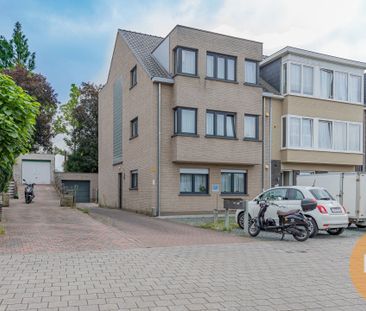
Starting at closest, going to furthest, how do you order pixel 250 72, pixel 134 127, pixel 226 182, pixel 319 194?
pixel 319 194 < pixel 226 182 < pixel 250 72 < pixel 134 127

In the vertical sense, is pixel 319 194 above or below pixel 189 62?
below

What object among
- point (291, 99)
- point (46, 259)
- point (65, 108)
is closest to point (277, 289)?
point (46, 259)

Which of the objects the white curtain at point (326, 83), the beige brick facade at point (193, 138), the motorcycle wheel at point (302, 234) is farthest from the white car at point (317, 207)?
the white curtain at point (326, 83)

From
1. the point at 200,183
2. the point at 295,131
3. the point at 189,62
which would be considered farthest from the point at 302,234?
the point at 295,131

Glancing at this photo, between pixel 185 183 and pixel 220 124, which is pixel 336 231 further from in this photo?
pixel 220 124

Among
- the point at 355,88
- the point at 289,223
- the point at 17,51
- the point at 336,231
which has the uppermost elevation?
the point at 17,51

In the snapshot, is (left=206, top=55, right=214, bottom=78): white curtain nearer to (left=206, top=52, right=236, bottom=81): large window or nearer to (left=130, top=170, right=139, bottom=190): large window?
(left=206, top=52, right=236, bottom=81): large window

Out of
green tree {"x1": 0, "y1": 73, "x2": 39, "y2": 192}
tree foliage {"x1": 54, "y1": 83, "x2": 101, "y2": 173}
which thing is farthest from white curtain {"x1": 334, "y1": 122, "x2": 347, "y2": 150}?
tree foliage {"x1": 54, "y1": 83, "x2": 101, "y2": 173}

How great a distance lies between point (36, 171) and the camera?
140 ft

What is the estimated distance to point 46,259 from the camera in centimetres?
823

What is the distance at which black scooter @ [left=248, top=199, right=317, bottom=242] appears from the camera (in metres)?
11.6

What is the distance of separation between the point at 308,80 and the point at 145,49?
9.40m

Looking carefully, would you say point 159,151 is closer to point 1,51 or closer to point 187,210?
point 187,210

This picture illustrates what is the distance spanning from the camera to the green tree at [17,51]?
51.4m
